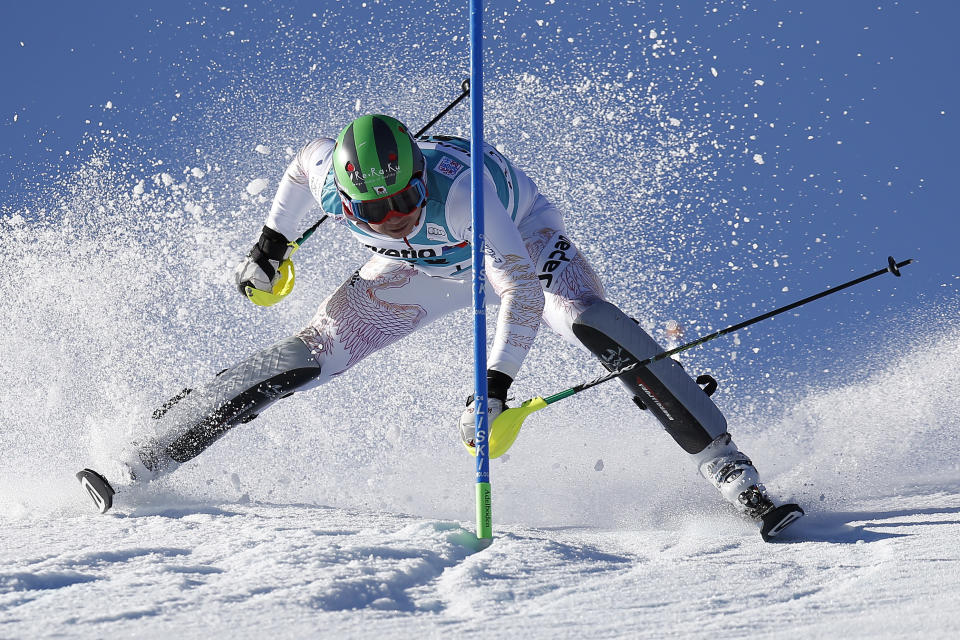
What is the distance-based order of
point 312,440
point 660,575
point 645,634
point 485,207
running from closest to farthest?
point 645,634 → point 660,575 → point 485,207 → point 312,440

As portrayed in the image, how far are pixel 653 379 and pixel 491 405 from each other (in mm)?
780

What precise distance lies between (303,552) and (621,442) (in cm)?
302

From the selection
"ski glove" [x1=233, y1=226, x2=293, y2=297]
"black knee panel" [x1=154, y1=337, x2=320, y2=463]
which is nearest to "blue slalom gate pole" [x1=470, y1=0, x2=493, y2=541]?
"black knee panel" [x1=154, y1=337, x2=320, y2=463]

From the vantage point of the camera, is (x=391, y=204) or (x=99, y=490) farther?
(x=99, y=490)

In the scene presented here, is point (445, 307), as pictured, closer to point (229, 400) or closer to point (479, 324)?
point (479, 324)

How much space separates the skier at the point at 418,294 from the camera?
3576 millimetres

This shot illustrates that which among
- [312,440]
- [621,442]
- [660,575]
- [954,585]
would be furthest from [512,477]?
[954,585]

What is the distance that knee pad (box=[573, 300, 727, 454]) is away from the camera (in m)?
3.82

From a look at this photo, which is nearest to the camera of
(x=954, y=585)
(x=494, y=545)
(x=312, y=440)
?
(x=954, y=585)

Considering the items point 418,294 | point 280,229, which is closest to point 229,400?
point 280,229

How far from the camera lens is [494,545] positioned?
3.08m

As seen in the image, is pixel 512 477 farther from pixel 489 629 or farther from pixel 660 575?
pixel 489 629

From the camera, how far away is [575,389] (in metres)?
3.65

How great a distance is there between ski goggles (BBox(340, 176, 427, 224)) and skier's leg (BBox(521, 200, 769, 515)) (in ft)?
2.35
